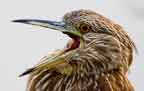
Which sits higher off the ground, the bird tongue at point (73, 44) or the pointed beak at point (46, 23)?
the pointed beak at point (46, 23)

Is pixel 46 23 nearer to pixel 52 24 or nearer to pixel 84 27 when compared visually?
pixel 52 24

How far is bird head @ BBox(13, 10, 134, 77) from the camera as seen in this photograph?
3.70 m

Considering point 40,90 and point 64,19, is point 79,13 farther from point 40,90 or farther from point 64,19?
point 40,90

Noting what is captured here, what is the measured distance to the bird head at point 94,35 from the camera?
3695 mm

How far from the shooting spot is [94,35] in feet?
12.1

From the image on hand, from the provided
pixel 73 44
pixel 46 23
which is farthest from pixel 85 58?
pixel 46 23

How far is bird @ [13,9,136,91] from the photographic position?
12.1ft

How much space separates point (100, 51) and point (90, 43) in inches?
1.8

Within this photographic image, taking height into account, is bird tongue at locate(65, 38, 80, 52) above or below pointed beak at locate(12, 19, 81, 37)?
below

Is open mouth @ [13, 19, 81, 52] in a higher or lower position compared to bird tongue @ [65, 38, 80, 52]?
higher

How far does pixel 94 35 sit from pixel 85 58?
0.29 feet

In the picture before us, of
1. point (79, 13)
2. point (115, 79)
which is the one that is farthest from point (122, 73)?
point (79, 13)

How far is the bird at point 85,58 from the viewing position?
146 inches

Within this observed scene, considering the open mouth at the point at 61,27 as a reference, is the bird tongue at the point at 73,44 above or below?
below
